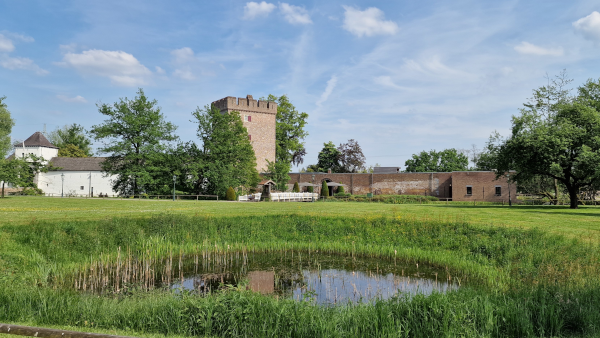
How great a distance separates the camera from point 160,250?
40.2 ft

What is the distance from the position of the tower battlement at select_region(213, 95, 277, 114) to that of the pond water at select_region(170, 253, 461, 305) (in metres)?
36.8

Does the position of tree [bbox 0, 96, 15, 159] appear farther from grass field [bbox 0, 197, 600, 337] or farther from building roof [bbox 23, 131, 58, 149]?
grass field [bbox 0, 197, 600, 337]

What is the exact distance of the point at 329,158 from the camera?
63.5 metres

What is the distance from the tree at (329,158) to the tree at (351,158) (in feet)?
2.79

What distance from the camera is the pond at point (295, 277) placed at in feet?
28.0

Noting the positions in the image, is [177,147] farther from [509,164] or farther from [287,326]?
[287,326]

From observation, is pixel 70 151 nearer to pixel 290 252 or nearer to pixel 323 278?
pixel 290 252

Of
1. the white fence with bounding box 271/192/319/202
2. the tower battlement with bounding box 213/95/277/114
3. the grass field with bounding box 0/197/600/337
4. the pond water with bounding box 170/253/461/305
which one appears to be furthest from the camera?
the tower battlement with bounding box 213/95/277/114

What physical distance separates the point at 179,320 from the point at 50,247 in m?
6.97

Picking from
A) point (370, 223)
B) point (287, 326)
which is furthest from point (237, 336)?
point (370, 223)

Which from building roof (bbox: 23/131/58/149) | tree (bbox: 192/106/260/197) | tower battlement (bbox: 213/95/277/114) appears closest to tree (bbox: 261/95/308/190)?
tower battlement (bbox: 213/95/277/114)

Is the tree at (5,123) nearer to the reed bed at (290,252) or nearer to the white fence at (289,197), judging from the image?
the white fence at (289,197)

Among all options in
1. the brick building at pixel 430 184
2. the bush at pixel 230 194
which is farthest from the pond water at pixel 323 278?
the brick building at pixel 430 184

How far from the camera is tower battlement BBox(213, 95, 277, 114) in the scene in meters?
46.8
